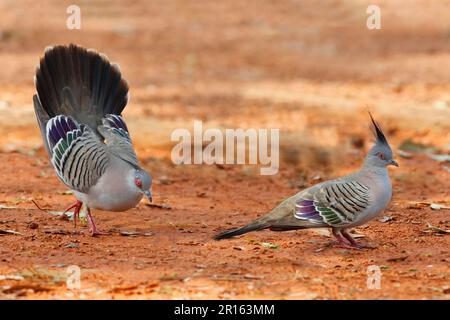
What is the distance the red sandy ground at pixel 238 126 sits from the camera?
6.22m

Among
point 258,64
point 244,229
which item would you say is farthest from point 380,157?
point 258,64

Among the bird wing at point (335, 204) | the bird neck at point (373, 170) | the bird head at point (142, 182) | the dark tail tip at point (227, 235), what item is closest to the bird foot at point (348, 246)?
the bird wing at point (335, 204)

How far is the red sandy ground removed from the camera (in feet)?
20.4

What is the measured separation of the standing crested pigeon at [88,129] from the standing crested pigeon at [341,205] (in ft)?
2.99

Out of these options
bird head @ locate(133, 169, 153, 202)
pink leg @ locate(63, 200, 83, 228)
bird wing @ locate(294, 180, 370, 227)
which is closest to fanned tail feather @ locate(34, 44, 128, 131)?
pink leg @ locate(63, 200, 83, 228)

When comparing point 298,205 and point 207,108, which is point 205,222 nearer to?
point 298,205

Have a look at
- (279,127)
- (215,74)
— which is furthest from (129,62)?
(279,127)

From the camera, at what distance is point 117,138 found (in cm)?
782

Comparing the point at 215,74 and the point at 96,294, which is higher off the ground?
the point at 215,74

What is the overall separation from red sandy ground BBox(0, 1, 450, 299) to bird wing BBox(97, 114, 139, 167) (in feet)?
2.14

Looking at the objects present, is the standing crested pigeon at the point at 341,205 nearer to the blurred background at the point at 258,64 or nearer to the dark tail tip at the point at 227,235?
the dark tail tip at the point at 227,235

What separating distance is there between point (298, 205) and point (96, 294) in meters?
1.98

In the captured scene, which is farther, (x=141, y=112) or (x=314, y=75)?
(x=314, y=75)

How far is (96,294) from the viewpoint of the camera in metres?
5.68
